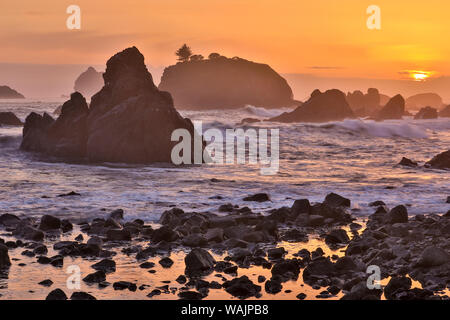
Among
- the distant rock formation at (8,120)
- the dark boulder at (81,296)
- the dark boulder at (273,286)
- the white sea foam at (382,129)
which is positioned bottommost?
the dark boulder at (273,286)

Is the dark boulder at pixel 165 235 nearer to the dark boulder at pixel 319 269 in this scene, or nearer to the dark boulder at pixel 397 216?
the dark boulder at pixel 319 269

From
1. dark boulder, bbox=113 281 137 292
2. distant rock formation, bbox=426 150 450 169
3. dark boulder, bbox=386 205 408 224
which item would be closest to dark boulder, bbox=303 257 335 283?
dark boulder, bbox=113 281 137 292

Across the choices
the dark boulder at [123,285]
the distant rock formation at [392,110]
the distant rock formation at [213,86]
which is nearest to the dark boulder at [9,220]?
the dark boulder at [123,285]

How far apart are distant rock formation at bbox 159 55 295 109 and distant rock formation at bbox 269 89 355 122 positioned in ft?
227

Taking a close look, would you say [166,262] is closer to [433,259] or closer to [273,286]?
[273,286]

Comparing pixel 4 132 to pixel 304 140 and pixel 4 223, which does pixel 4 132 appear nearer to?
pixel 304 140

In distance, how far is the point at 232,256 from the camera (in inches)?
700

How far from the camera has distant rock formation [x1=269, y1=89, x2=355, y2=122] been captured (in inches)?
4377

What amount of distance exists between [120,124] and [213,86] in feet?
468

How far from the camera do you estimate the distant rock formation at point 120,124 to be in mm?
46312

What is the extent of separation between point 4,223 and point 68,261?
21.7ft

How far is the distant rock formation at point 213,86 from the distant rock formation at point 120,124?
130 m

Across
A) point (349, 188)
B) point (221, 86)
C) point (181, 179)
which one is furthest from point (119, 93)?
point (221, 86)
